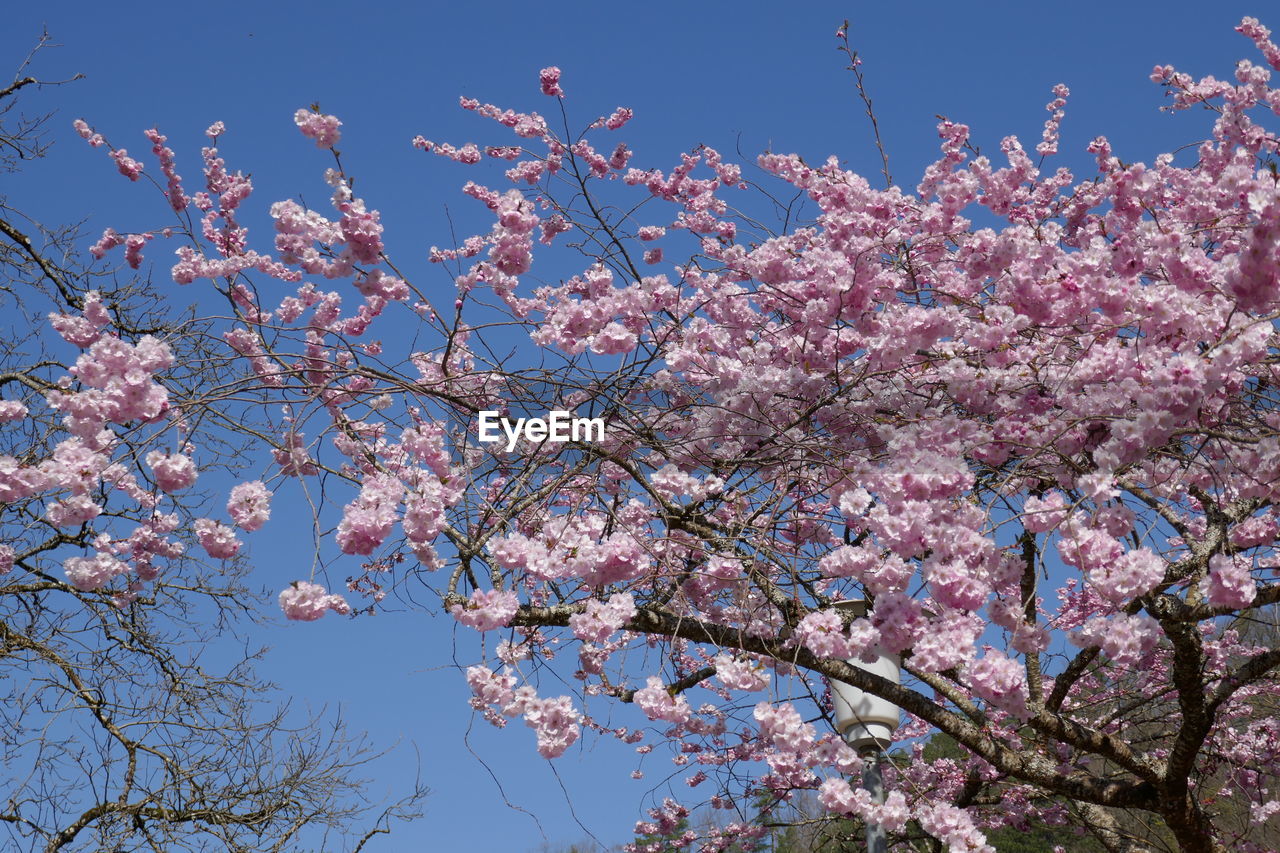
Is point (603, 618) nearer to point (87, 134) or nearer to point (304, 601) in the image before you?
point (304, 601)

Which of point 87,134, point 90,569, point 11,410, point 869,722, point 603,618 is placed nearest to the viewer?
point 603,618

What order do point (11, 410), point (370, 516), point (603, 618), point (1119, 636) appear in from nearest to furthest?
point (1119, 636), point (370, 516), point (603, 618), point (11, 410)

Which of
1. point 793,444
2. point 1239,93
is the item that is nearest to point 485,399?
point 793,444

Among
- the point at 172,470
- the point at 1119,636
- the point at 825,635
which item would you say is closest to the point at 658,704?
the point at 825,635

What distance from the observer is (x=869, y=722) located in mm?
4438

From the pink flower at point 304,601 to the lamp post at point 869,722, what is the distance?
79.0 inches

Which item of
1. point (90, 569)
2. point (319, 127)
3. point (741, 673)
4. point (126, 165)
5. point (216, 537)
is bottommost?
point (741, 673)

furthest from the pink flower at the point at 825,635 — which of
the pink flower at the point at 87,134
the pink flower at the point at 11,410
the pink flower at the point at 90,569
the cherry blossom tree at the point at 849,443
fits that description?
the pink flower at the point at 87,134

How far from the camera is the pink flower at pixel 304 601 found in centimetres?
368

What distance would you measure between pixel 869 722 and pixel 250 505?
2562mm

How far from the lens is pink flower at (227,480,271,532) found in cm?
359

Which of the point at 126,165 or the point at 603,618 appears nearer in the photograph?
the point at 603,618

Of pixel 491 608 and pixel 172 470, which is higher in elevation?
Answer: pixel 172 470

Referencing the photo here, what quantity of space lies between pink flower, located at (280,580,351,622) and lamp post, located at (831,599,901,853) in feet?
6.58
